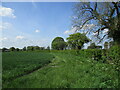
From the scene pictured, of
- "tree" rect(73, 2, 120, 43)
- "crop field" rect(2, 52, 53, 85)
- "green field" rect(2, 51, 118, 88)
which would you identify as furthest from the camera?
"tree" rect(73, 2, 120, 43)

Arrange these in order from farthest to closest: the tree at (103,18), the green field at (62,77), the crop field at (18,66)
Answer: the tree at (103,18) → the crop field at (18,66) → the green field at (62,77)

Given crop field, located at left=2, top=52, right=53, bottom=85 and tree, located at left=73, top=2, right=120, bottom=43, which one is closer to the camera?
crop field, located at left=2, top=52, right=53, bottom=85

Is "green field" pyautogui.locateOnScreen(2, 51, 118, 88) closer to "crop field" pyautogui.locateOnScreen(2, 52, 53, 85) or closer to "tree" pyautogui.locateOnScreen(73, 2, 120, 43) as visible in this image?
"crop field" pyautogui.locateOnScreen(2, 52, 53, 85)

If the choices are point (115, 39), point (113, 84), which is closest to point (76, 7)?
point (115, 39)

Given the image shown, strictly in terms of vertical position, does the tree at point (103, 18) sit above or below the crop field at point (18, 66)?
above

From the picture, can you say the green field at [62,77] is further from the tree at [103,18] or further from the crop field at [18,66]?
the tree at [103,18]

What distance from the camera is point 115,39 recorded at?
1208 cm

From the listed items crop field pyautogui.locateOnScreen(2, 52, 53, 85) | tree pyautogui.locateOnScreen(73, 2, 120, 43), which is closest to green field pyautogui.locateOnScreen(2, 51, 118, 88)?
crop field pyautogui.locateOnScreen(2, 52, 53, 85)

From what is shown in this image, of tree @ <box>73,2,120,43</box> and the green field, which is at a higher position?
tree @ <box>73,2,120,43</box>

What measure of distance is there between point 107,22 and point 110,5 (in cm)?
266

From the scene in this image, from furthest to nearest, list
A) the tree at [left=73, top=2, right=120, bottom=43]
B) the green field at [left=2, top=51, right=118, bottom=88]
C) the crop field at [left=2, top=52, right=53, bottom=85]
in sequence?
1. the tree at [left=73, top=2, right=120, bottom=43]
2. the crop field at [left=2, top=52, right=53, bottom=85]
3. the green field at [left=2, top=51, right=118, bottom=88]

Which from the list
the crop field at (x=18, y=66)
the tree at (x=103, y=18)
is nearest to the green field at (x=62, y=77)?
the crop field at (x=18, y=66)

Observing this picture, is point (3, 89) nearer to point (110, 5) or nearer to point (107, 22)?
point (107, 22)

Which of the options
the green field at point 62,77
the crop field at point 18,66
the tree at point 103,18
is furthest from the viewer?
the tree at point 103,18
